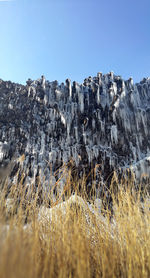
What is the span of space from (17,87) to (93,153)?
10763mm

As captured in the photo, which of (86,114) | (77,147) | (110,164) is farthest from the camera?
(86,114)

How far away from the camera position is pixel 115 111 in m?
14.5

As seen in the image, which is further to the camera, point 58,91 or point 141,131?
point 58,91

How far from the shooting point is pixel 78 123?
49.6 feet

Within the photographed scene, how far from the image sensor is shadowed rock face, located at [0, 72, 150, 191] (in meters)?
13.3

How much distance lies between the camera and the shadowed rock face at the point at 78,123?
13328 millimetres

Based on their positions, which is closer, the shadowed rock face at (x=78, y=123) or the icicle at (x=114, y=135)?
the shadowed rock face at (x=78, y=123)

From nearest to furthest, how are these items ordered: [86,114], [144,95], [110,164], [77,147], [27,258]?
[27,258]
[110,164]
[77,147]
[86,114]
[144,95]

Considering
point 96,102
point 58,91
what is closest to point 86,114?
point 96,102

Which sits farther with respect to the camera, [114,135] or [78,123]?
[78,123]

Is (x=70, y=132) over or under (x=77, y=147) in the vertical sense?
over

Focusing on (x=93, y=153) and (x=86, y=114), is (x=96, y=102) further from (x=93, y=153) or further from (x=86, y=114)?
(x=93, y=153)

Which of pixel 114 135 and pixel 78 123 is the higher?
pixel 78 123

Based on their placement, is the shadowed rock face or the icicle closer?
the shadowed rock face
